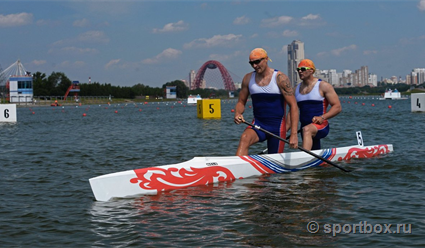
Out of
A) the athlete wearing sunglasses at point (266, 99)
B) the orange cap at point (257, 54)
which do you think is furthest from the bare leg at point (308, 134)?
the orange cap at point (257, 54)

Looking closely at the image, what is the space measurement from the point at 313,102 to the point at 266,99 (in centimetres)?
151

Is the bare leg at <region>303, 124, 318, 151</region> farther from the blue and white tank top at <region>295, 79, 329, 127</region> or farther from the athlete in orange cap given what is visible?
the blue and white tank top at <region>295, 79, 329, 127</region>

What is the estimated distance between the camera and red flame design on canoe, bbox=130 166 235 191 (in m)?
7.68

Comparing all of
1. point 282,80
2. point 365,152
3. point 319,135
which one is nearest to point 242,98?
point 282,80

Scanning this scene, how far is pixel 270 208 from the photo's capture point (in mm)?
6777

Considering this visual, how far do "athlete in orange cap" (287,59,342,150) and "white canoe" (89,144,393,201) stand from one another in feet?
1.71

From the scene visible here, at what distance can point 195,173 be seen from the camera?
26.8ft

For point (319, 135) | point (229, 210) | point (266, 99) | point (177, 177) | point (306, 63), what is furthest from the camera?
point (319, 135)

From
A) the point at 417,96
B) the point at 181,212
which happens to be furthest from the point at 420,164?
the point at 417,96

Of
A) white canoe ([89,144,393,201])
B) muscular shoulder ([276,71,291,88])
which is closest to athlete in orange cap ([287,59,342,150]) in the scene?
white canoe ([89,144,393,201])

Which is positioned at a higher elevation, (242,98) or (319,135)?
(242,98)

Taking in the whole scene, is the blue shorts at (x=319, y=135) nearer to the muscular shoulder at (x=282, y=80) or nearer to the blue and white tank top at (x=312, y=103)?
the blue and white tank top at (x=312, y=103)

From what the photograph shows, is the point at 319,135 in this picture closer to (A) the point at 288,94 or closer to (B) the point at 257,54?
(A) the point at 288,94

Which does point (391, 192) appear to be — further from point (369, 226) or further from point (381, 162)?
point (381, 162)
